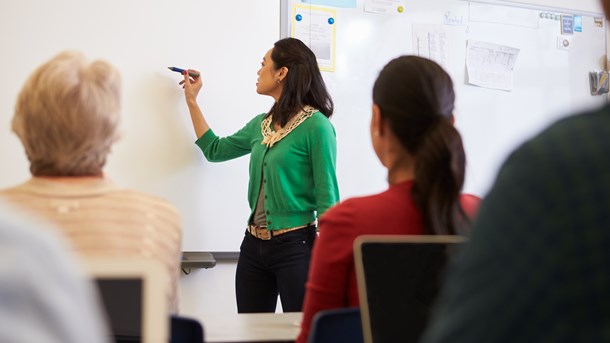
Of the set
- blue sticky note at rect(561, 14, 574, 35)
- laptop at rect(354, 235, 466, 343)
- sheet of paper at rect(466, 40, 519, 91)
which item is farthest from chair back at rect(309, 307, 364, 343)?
blue sticky note at rect(561, 14, 574, 35)

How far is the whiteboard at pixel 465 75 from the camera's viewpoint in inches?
132

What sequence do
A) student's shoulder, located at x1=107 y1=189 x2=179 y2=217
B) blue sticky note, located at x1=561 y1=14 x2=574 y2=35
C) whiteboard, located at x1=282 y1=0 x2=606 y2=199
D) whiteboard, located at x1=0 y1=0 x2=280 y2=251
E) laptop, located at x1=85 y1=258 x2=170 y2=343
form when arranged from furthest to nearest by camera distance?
blue sticky note, located at x1=561 y1=14 x2=574 y2=35, whiteboard, located at x1=282 y1=0 x2=606 y2=199, whiteboard, located at x1=0 y1=0 x2=280 y2=251, student's shoulder, located at x1=107 y1=189 x2=179 y2=217, laptop, located at x1=85 y1=258 x2=170 y2=343

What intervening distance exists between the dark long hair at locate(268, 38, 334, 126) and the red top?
4.29ft

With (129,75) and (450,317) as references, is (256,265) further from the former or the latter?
(450,317)

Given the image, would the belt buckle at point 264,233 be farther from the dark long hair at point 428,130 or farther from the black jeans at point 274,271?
the dark long hair at point 428,130

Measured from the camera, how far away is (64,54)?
1.38 metres

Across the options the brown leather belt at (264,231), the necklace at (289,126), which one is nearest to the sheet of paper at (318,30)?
the necklace at (289,126)

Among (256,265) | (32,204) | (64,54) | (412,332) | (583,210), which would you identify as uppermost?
(64,54)

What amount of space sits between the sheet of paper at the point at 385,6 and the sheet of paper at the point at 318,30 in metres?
0.21

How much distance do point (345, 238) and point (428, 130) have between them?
1.06ft

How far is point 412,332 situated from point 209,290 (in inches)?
77.7

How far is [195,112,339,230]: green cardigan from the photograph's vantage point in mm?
2562

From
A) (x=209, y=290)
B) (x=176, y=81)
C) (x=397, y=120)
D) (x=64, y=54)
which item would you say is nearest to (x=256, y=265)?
(x=209, y=290)

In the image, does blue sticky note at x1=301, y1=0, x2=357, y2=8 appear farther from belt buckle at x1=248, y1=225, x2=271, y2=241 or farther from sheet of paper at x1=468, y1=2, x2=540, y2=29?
belt buckle at x1=248, y1=225, x2=271, y2=241
